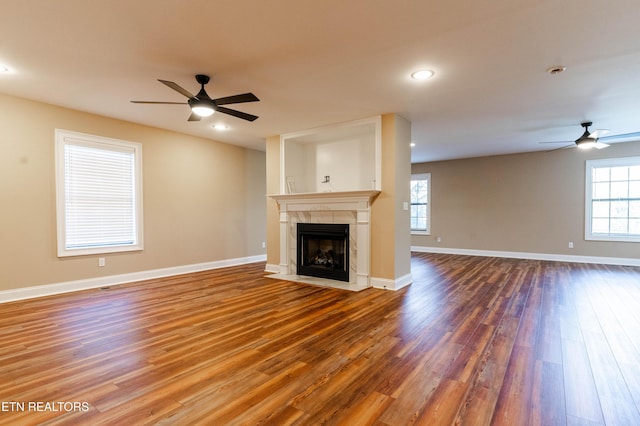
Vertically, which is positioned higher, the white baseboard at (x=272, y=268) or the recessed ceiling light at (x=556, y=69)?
the recessed ceiling light at (x=556, y=69)

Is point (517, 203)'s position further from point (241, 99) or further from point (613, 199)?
point (241, 99)

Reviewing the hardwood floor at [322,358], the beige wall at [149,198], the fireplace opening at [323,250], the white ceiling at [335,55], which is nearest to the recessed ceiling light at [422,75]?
the white ceiling at [335,55]

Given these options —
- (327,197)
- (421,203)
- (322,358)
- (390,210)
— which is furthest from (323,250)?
(421,203)

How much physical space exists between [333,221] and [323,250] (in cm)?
65

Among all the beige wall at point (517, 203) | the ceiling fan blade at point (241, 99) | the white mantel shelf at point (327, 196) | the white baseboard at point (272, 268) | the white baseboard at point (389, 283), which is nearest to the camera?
the ceiling fan blade at point (241, 99)

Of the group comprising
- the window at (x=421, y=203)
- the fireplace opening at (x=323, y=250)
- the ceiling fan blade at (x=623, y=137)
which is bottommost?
the fireplace opening at (x=323, y=250)

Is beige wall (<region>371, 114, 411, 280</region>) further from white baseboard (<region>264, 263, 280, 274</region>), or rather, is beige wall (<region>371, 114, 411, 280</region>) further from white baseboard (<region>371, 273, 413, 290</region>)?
white baseboard (<region>264, 263, 280, 274</region>)

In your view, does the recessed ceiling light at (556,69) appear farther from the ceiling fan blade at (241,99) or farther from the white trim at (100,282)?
the white trim at (100,282)

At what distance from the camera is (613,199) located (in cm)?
687

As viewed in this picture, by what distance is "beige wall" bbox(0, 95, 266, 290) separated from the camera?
4047 mm

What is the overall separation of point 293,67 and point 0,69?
3.05 metres

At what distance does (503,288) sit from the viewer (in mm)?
4750

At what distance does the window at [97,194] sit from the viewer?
14.7ft

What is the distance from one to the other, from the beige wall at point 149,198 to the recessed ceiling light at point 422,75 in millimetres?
4392
